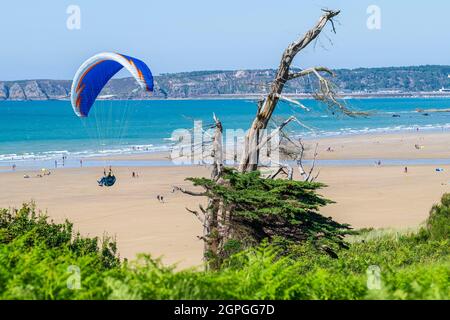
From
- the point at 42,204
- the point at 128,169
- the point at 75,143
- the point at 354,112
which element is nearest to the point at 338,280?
the point at 354,112

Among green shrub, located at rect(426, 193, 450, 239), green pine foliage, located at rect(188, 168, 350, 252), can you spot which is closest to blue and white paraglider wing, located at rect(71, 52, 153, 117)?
green pine foliage, located at rect(188, 168, 350, 252)

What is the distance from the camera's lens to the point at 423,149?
65.0 m

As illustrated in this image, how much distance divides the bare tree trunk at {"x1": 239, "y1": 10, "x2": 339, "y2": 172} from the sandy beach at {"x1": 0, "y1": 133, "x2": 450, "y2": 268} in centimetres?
851

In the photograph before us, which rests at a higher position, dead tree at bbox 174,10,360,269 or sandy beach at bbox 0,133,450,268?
dead tree at bbox 174,10,360,269

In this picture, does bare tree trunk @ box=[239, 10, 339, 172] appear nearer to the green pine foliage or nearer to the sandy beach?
the green pine foliage

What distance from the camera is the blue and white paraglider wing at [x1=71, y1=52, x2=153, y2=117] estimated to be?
1639 cm

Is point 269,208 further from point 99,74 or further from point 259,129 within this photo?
point 99,74

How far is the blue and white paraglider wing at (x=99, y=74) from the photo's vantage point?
16391 millimetres

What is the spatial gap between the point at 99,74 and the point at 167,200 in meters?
20.1

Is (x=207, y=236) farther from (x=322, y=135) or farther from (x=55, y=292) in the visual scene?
(x=322, y=135)

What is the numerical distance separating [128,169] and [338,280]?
47543mm

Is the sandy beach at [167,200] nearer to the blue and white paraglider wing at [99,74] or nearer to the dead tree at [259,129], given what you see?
the blue and white paraglider wing at [99,74]

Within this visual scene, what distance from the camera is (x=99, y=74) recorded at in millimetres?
17453
